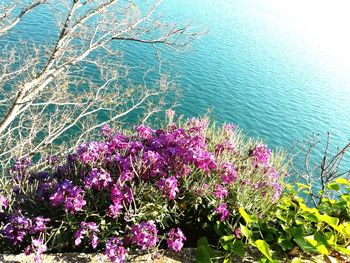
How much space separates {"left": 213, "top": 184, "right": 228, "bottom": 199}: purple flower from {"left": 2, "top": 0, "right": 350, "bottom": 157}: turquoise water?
65.4 ft

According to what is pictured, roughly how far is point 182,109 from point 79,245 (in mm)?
22539

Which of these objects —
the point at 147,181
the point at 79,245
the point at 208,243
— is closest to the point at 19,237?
the point at 79,245

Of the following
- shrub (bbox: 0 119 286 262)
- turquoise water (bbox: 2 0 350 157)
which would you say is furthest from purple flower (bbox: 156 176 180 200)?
turquoise water (bbox: 2 0 350 157)

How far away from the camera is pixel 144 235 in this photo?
9.75 ft

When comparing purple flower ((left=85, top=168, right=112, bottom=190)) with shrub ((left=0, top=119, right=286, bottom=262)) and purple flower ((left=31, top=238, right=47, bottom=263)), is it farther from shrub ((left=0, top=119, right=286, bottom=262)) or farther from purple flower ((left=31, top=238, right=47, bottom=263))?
purple flower ((left=31, top=238, right=47, bottom=263))

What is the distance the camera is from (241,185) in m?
3.76

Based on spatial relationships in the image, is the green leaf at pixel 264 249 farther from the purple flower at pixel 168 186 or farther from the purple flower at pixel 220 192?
the purple flower at pixel 168 186

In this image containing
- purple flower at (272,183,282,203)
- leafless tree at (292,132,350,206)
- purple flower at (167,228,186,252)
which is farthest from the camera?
leafless tree at (292,132,350,206)

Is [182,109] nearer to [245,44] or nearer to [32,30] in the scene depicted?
[32,30]

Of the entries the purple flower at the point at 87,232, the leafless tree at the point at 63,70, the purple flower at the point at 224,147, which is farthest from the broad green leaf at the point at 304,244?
the leafless tree at the point at 63,70

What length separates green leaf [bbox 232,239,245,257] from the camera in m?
3.14

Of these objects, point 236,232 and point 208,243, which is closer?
point 236,232

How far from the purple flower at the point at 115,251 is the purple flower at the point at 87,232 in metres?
0.12

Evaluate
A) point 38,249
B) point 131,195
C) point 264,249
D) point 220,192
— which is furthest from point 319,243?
point 38,249
